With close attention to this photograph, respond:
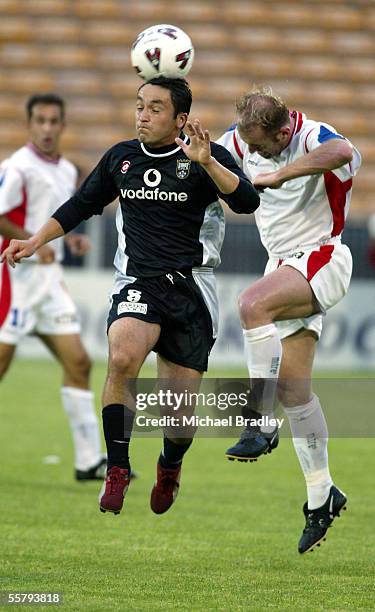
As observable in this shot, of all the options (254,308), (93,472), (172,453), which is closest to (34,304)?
(93,472)

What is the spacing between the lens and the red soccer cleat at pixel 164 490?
6379 mm

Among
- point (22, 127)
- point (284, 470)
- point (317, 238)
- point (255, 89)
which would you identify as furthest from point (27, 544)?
point (22, 127)

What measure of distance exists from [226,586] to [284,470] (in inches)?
181

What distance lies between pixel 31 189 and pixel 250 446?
12.8ft

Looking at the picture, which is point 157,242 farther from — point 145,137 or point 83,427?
point 83,427

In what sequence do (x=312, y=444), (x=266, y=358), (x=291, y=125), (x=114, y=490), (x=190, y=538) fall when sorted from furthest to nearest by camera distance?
1. (x=190, y=538)
2. (x=312, y=444)
3. (x=291, y=125)
4. (x=266, y=358)
5. (x=114, y=490)

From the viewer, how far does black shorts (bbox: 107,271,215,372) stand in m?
5.89

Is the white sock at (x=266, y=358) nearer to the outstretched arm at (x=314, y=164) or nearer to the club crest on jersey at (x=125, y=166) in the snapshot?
the outstretched arm at (x=314, y=164)

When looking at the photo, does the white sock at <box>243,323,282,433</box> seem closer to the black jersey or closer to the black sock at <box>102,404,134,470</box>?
the black jersey

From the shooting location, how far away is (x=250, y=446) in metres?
5.85

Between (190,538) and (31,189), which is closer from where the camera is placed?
(190,538)

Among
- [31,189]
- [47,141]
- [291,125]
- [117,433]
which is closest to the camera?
[117,433]

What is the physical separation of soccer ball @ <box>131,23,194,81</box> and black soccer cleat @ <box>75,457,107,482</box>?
393 cm

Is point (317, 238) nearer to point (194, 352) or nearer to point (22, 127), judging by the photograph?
point (194, 352)
